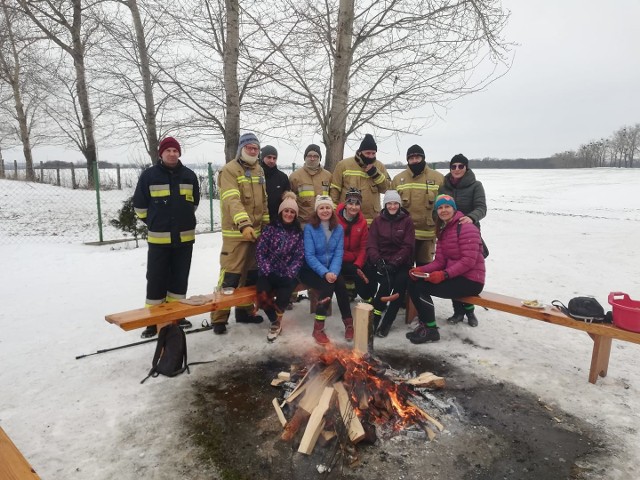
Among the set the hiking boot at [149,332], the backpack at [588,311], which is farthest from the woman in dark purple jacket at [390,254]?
the hiking boot at [149,332]

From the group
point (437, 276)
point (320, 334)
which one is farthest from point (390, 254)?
point (320, 334)

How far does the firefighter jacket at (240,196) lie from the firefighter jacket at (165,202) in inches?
16.1

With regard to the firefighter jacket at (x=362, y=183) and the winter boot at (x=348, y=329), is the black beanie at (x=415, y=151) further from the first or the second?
the winter boot at (x=348, y=329)

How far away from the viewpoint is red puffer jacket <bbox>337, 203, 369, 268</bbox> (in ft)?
15.8

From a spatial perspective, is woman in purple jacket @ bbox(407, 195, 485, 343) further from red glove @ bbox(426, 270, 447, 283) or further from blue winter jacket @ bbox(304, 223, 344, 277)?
blue winter jacket @ bbox(304, 223, 344, 277)

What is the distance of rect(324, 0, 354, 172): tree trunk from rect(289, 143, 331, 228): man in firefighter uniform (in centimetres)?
187

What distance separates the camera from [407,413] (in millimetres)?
2891

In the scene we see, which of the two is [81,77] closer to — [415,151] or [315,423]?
[415,151]

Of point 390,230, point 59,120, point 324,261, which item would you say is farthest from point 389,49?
point 59,120

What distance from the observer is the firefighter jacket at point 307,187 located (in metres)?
5.11

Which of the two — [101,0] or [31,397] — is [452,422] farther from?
[101,0]

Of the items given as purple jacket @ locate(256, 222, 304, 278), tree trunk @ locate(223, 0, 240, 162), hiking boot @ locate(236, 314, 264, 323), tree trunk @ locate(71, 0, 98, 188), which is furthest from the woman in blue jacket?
tree trunk @ locate(71, 0, 98, 188)

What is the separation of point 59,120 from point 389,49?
21.9m

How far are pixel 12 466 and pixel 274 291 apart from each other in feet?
9.31
